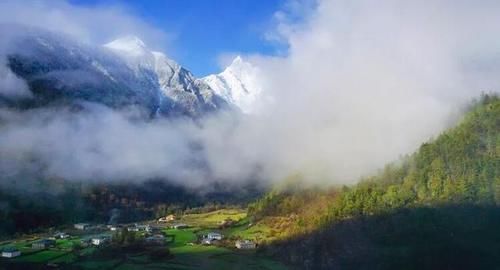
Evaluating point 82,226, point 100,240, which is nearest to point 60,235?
point 100,240

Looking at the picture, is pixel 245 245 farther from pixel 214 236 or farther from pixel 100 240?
pixel 100 240

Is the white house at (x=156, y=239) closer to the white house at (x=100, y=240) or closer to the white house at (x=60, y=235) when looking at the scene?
the white house at (x=100, y=240)

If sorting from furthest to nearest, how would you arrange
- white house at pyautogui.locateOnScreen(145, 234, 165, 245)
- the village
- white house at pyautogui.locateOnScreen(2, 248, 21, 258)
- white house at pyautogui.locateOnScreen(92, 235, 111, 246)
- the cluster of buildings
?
the cluster of buildings < white house at pyautogui.locateOnScreen(145, 234, 165, 245) < white house at pyautogui.locateOnScreen(92, 235, 111, 246) < the village < white house at pyautogui.locateOnScreen(2, 248, 21, 258)

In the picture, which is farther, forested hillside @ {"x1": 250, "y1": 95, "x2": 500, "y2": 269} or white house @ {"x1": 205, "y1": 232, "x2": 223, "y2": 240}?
white house @ {"x1": 205, "y1": 232, "x2": 223, "y2": 240}

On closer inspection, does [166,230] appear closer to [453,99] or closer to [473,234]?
[473,234]

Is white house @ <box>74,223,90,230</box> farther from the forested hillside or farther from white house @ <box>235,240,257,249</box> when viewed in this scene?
the forested hillside

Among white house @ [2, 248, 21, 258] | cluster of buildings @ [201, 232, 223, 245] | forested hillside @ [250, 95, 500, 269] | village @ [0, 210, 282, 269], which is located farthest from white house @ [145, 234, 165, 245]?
white house @ [2, 248, 21, 258]
